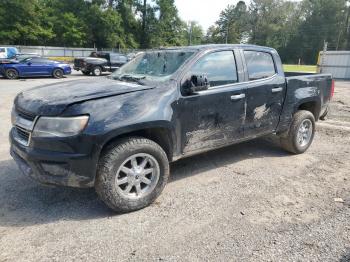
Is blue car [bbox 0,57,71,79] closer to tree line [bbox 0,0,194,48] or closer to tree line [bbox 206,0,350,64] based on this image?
tree line [bbox 0,0,194,48]

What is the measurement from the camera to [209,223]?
3.32 meters

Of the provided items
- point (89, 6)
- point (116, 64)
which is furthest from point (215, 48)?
point (89, 6)

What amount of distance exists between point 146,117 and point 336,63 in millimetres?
25734

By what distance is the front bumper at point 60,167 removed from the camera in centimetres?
309

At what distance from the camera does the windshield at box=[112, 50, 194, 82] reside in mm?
4039

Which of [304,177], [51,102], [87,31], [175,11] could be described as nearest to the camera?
[51,102]

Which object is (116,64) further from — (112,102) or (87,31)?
(87,31)

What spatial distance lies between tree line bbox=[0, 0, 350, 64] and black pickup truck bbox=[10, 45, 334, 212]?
158 ft

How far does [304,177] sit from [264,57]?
6.41 feet

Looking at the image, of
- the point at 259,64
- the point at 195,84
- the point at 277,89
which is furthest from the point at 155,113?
the point at 277,89

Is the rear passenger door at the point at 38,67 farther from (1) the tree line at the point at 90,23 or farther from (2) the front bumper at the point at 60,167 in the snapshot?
(1) the tree line at the point at 90,23

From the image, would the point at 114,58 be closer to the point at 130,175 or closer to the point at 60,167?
the point at 130,175

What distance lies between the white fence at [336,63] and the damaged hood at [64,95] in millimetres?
24181

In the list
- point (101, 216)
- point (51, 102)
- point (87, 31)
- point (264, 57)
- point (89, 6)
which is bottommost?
point (101, 216)
